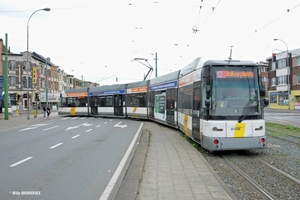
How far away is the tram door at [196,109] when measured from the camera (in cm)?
1046

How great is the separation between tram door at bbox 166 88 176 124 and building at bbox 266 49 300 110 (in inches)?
1483

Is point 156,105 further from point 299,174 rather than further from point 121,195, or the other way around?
point 121,195

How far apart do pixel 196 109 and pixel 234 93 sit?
1.65m

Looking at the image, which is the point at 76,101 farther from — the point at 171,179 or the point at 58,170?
the point at 171,179

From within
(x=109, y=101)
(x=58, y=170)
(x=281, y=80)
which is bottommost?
(x=58, y=170)

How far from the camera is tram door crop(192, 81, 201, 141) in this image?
1046cm

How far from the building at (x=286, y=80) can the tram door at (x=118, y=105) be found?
31700 mm

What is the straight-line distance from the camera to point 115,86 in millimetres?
31094

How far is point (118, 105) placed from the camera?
3070 cm

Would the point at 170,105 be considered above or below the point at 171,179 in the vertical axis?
above

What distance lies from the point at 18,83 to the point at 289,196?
61.4m

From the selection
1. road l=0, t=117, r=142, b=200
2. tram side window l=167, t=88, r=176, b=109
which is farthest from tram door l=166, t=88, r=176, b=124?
road l=0, t=117, r=142, b=200

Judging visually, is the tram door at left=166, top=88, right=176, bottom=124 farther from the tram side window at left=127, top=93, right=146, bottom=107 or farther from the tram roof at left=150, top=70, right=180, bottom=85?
the tram side window at left=127, top=93, right=146, bottom=107

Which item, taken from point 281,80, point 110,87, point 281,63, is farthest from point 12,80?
point 281,80
